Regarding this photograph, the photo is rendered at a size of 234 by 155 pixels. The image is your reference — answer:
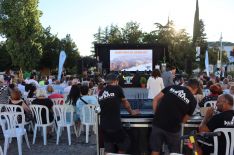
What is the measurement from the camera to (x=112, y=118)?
5156 millimetres

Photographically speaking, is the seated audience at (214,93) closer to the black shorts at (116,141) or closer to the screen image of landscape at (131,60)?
the black shorts at (116,141)

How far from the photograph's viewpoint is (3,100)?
9.34 m

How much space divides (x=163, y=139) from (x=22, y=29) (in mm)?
33021

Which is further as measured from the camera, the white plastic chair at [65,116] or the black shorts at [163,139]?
the white plastic chair at [65,116]

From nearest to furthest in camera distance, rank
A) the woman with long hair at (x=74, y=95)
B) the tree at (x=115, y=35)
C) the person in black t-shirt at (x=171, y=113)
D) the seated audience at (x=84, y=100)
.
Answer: the person in black t-shirt at (x=171, y=113)
the seated audience at (x=84, y=100)
the woman with long hair at (x=74, y=95)
the tree at (x=115, y=35)

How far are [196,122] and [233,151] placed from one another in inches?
34.2

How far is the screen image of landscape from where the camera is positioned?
92.0ft

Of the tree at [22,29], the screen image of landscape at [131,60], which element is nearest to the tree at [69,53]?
the tree at [22,29]

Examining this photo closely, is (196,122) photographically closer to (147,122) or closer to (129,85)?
(147,122)

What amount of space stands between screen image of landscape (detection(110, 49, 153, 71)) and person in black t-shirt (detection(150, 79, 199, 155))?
23.1m

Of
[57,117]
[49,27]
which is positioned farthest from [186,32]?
[57,117]

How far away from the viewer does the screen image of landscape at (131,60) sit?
92.0ft

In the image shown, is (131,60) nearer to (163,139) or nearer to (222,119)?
(163,139)

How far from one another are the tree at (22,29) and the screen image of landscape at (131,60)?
1182cm
